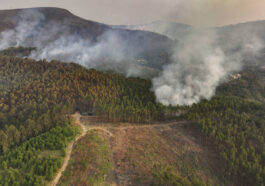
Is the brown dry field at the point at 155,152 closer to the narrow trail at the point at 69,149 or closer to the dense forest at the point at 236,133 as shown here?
the narrow trail at the point at 69,149

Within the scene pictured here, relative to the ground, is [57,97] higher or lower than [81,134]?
higher

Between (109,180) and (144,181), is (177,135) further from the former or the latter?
(109,180)

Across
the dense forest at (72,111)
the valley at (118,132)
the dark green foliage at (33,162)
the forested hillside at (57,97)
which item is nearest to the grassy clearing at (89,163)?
the valley at (118,132)

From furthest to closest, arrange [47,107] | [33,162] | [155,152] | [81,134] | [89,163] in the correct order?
[47,107] < [81,134] < [155,152] < [89,163] < [33,162]

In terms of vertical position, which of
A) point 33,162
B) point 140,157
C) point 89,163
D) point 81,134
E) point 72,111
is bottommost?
point 33,162

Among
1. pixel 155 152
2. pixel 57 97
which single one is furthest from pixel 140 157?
pixel 57 97

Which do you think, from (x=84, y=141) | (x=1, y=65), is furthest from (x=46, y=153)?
(x=1, y=65)

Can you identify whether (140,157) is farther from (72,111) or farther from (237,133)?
(72,111)

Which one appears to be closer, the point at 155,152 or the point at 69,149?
the point at 69,149

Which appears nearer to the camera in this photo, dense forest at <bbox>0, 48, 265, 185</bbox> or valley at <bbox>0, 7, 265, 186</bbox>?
valley at <bbox>0, 7, 265, 186</bbox>

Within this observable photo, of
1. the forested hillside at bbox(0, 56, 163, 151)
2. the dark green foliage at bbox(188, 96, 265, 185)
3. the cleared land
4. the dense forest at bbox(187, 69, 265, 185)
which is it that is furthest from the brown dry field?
the forested hillside at bbox(0, 56, 163, 151)

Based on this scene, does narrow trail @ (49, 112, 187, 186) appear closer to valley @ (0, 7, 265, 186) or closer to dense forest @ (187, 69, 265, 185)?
valley @ (0, 7, 265, 186)
